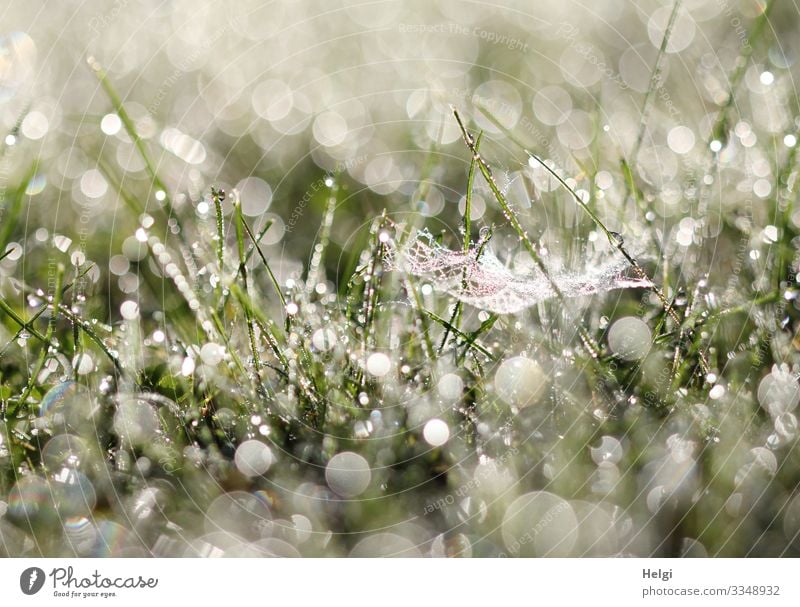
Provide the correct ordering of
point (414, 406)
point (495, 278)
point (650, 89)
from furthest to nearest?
point (650, 89), point (495, 278), point (414, 406)

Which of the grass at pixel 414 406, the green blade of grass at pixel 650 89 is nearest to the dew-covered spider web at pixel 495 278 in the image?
the grass at pixel 414 406

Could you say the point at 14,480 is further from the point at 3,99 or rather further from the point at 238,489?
the point at 3,99

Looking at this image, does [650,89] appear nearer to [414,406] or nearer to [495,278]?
[495,278]

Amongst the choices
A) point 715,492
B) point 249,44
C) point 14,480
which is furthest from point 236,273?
point 249,44

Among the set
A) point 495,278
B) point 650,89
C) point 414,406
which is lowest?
point 414,406

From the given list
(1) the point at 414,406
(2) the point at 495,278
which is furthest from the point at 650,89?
(1) the point at 414,406

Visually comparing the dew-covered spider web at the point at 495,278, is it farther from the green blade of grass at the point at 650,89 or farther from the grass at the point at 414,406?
the green blade of grass at the point at 650,89
